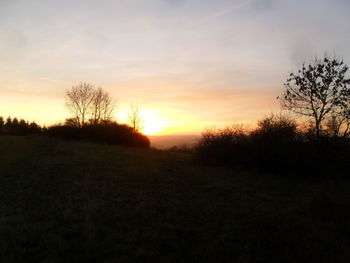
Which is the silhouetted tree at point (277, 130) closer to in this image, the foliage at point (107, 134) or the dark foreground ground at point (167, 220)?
the dark foreground ground at point (167, 220)

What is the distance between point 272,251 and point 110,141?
26317 mm

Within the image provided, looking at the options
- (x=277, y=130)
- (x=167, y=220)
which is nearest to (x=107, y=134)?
(x=277, y=130)

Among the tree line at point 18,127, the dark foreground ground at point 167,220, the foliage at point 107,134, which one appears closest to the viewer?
the dark foreground ground at point 167,220

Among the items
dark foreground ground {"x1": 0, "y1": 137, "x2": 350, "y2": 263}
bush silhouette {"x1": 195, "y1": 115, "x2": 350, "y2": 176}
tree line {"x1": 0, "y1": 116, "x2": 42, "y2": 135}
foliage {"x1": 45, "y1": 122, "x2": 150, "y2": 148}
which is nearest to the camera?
dark foreground ground {"x1": 0, "y1": 137, "x2": 350, "y2": 263}

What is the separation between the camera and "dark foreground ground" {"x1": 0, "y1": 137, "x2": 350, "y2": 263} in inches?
180

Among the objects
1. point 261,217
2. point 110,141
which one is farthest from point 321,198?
point 110,141

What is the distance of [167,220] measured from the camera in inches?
242

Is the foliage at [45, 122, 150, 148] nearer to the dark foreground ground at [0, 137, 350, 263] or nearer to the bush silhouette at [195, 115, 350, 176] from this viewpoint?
the bush silhouette at [195, 115, 350, 176]

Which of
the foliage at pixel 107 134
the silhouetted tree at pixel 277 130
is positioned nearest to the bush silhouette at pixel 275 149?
the silhouetted tree at pixel 277 130

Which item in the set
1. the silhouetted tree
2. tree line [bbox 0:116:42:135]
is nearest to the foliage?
→ tree line [bbox 0:116:42:135]

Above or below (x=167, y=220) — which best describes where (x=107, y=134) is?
above

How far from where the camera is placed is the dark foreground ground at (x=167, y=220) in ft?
15.0

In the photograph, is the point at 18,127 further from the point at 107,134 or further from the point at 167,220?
the point at 167,220

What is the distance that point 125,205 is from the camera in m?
7.36
